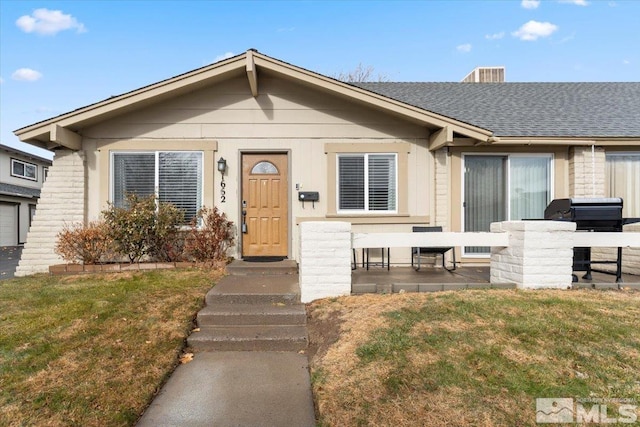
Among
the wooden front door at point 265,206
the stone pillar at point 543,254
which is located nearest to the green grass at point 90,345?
the wooden front door at point 265,206

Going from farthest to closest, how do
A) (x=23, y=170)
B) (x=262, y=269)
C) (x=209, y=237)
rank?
(x=23, y=170) → (x=209, y=237) → (x=262, y=269)

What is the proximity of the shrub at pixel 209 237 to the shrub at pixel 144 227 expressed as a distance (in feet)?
1.06

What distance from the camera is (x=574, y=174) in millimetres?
7270

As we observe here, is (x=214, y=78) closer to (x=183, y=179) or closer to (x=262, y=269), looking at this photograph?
(x=183, y=179)

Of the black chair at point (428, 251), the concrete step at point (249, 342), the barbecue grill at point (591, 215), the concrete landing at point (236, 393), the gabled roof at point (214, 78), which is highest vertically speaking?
the gabled roof at point (214, 78)

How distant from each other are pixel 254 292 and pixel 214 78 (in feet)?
14.6

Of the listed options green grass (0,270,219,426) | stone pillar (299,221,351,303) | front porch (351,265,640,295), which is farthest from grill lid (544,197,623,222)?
green grass (0,270,219,426)

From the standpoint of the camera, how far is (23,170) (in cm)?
2105

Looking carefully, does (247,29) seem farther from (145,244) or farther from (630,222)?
(630,222)

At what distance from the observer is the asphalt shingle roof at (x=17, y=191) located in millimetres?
17653

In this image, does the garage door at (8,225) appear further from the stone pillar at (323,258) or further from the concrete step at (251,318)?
the stone pillar at (323,258)

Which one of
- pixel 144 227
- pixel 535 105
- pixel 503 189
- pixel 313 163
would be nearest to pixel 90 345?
pixel 144 227

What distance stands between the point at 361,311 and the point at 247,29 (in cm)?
1230

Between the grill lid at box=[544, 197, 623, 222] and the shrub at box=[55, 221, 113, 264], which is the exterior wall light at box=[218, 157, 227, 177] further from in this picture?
the grill lid at box=[544, 197, 623, 222]
